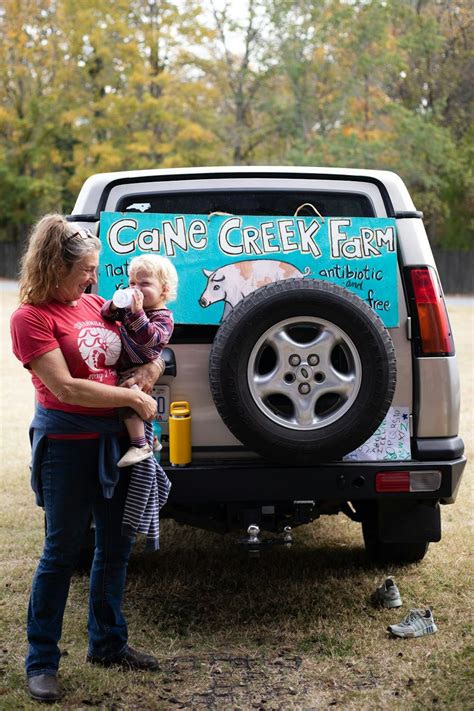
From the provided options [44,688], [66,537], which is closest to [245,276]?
[66,537]

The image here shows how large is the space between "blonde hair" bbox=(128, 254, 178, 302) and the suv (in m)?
0.26

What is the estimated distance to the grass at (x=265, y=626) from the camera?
137 inches

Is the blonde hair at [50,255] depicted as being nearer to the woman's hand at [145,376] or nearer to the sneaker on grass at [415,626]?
the woman's hand at [145,376]

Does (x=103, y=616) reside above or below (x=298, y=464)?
below

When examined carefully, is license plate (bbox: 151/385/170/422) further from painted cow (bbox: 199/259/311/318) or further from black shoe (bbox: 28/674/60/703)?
black shoe (bbox: 28/674/60/703)

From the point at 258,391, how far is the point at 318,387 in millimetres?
249

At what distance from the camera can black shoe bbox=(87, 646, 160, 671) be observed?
367 centimetres

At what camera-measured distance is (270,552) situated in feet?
17.7

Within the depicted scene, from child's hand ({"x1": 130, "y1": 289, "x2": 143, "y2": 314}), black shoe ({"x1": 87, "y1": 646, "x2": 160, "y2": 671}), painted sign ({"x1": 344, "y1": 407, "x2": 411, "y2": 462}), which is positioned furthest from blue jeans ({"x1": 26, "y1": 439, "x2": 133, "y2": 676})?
painted sign ({"x1": 344, "y1": 407, "x2": 411, "y2": 462})

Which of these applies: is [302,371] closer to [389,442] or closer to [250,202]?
[389,442]

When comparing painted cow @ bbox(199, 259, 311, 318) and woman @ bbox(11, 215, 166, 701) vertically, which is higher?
painted cow @ bbox(199, 259, 311, 318)

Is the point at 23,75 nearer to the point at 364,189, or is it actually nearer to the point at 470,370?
the point at 470,370

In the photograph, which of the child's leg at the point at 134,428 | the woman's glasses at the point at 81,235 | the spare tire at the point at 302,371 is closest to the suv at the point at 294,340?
the spare tire at the point at 302,371

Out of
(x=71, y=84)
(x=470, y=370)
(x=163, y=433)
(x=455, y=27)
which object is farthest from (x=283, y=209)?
(x=455, y=27)
